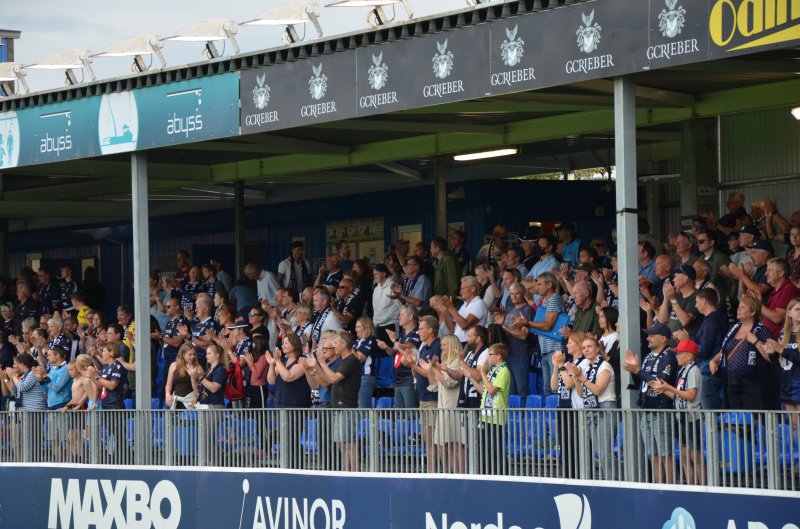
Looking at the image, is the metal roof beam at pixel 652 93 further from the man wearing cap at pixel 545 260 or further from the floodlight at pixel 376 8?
the man wearing cap at pixel 545 260

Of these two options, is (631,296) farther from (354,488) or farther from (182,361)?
(182,361)

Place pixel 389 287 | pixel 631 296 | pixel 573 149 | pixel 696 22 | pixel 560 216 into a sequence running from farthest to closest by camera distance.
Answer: pixel 560 216 → pixel 573 149 → pixel 389 287 → pixel 631 296 → pixel 696 22

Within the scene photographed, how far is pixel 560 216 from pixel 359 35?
9.27 metres

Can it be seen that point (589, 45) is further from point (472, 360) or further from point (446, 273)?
point (446, 273)

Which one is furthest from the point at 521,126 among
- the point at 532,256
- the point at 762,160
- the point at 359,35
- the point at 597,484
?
the point at 597,484

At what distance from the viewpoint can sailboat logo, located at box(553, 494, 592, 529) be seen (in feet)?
37.3

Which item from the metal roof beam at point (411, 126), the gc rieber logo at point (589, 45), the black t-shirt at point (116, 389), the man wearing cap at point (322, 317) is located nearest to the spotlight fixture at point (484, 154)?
the metal roof beam at point (411, 126)

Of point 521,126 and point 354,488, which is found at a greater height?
point 521,126

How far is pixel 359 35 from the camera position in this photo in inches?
548

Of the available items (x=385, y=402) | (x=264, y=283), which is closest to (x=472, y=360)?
(x=385, y=402)

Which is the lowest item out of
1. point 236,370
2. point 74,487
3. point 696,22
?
point 74,487

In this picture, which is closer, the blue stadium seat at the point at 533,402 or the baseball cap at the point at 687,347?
the baseball cap at the point at 687,347

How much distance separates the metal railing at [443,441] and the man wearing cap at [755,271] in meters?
2.10

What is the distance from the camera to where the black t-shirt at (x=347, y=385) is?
1440 cm
